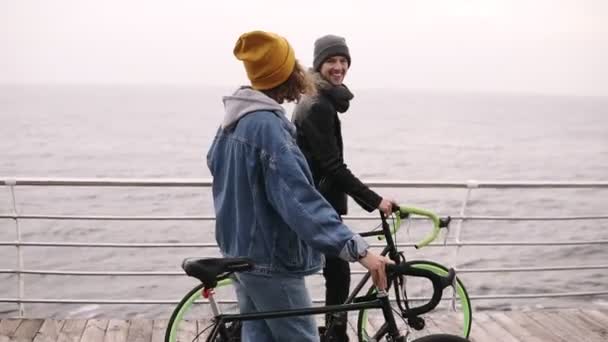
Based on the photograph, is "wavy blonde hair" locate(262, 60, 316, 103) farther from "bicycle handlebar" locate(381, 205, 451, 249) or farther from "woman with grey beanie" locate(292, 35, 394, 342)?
"bicycle handlebar" locate(381, 205, 451, 249)

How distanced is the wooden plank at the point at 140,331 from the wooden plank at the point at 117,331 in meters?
0.03

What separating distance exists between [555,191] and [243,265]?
34.4m

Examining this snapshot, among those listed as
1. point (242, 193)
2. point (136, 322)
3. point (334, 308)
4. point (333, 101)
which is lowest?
point (136, 322)

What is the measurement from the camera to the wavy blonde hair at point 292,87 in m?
2.01

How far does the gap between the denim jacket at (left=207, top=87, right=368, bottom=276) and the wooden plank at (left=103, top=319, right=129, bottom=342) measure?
6.24 ft

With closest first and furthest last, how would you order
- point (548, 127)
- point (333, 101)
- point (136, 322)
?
point (333, 101)
point (136, 322)
point (548, 127)

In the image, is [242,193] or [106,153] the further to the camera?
[106,153]

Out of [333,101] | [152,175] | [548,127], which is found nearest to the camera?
[333,101]

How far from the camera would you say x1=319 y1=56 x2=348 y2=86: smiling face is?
3.03 m

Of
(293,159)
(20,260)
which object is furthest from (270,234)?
(20,260)

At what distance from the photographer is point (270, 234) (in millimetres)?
2061

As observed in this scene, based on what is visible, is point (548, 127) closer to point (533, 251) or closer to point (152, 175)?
point (152, 175)

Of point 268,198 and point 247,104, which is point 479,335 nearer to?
point 268,198

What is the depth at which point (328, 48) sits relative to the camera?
118 inches
